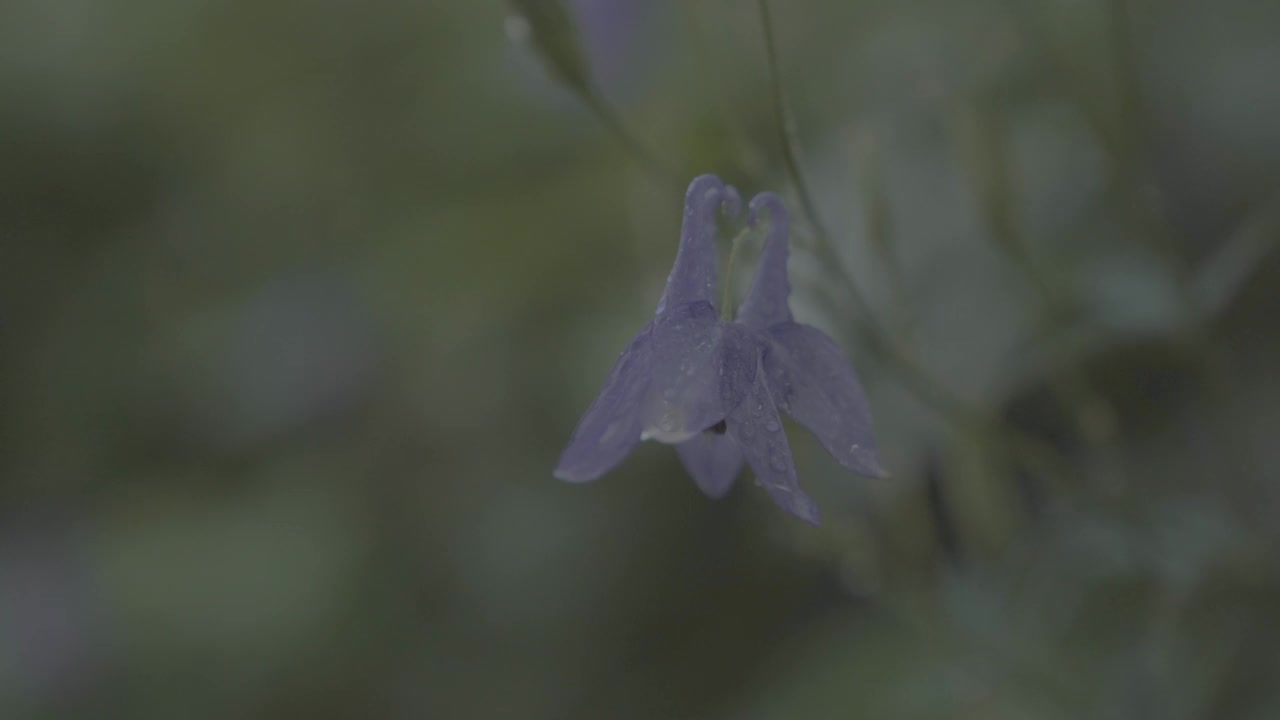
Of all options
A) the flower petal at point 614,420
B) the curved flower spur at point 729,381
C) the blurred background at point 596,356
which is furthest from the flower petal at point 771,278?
the blurred background at point 596,356

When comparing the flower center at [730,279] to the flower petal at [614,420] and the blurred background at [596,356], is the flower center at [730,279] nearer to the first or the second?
the flower petal at [614,420]

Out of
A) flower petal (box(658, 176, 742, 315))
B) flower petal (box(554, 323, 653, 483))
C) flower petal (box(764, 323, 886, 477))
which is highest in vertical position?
flower petal (box(658, 176, 742, 315))

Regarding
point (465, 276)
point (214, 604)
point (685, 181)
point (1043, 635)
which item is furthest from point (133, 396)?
point (1043, 635)

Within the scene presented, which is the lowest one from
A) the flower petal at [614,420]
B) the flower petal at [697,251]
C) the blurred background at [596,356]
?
the blurred background at [596,356]

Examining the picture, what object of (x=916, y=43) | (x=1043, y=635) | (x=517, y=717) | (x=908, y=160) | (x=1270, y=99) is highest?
(x=916, y=43)

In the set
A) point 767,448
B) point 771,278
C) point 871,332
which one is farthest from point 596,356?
point 767,448

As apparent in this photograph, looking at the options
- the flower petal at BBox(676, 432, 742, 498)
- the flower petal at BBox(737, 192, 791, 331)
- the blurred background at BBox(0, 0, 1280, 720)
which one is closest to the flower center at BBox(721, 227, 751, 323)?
the flower petal at BBox(737, 192, 791, 331)

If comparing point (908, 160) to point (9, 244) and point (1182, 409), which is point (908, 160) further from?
point (9, 244)

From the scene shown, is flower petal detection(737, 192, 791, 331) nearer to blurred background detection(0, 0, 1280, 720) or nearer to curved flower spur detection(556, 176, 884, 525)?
curved flower spur detection(556, 176, 884, 525)
